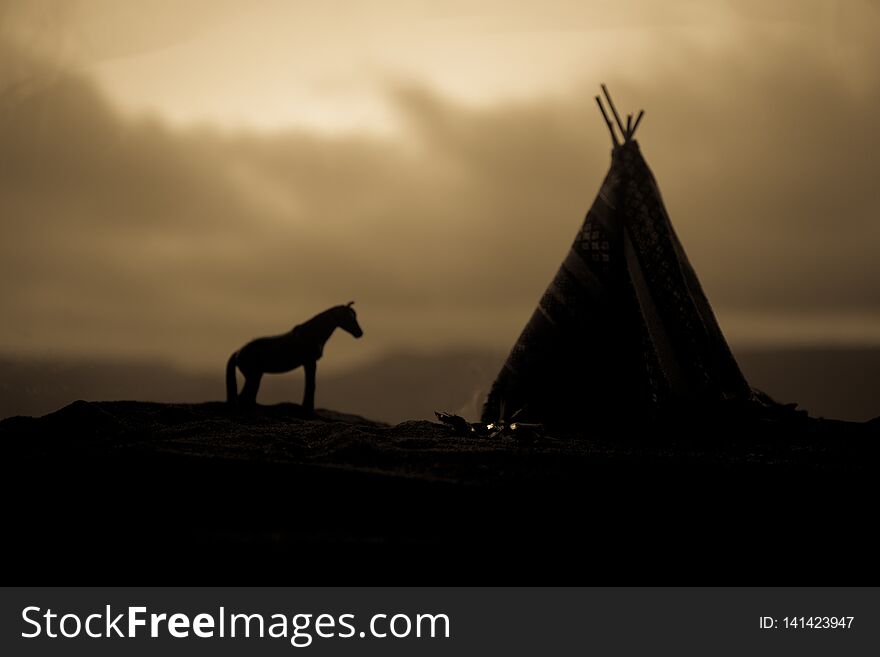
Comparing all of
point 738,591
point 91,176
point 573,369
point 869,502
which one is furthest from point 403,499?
point 91,176

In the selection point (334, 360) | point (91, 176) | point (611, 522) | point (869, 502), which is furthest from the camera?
point (334, 360)

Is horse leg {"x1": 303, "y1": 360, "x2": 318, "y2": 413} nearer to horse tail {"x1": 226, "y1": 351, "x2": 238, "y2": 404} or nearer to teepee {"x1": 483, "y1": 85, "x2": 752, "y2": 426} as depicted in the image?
horse tail {"x1": 226, "y1": 351, "x2": 238, "y2": 404}

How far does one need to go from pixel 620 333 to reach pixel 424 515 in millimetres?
1456

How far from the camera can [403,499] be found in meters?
1.35

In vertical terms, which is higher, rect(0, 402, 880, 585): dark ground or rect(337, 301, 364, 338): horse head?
rect(337, 301, 364, 338): horse head

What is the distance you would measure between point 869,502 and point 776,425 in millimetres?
1178

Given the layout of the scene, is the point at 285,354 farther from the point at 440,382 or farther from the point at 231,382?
the point at 440,382

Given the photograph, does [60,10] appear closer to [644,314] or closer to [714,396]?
[644,314]

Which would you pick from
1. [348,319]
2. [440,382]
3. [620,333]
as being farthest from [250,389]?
[440,382]

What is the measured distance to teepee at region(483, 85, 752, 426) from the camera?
252 cm

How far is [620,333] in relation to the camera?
2549 millimetres

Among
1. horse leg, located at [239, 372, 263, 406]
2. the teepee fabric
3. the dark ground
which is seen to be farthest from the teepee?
horse leg, located at [239, 372, 263, 406]

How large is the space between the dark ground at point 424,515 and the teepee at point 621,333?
27.7 inches

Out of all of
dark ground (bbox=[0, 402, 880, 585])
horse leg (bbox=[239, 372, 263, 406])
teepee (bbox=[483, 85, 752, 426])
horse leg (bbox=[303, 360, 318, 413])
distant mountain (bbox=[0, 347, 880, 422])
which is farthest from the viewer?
distant mountain (bbox=[0, 347, 880, 422])
